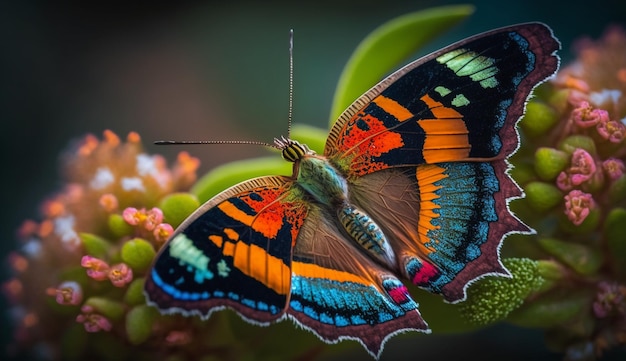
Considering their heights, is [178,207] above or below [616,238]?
above

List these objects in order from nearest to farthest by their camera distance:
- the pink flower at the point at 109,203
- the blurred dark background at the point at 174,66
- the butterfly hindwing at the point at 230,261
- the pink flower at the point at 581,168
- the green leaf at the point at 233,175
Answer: the butterfly hindwing at the point at 230,261, the pink flower at the point at 581,168, the pink flower at the point at 109,203, the green leaf at the point at 233,175, the blurred dark background at the point at 174,66

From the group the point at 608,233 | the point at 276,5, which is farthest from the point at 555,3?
the point at 608,233

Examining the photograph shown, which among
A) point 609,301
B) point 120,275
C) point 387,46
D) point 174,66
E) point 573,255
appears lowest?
point 609,301

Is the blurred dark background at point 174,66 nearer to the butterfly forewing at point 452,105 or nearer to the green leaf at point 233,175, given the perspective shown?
the green leaf at point 233,175

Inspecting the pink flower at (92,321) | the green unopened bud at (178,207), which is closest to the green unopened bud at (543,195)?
the green unopened bud at (178,207)

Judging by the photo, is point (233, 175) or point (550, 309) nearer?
point (550, 309)

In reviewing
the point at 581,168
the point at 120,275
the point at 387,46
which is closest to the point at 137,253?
the point at 120,275

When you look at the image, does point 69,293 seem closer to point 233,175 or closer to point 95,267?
point 95,267
